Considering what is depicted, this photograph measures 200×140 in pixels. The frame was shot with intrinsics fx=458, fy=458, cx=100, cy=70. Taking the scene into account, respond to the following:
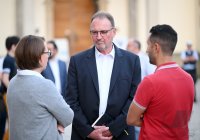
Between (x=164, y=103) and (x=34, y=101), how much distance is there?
987mm

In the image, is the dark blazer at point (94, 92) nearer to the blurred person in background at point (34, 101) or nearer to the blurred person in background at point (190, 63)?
the blurred person in background at point (34, 101)

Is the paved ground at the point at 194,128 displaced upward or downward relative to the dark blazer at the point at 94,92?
downward

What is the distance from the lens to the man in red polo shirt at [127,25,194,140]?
342 centimetres

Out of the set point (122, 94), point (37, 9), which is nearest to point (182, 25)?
point (37, 9)

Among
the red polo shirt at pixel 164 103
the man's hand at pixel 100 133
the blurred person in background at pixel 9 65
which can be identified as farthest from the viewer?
the blurred person in background at pixel 9 65

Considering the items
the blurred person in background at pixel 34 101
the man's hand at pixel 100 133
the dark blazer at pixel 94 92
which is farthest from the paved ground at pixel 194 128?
the blurred person in background at pixel 34 101

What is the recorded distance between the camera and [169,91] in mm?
3436

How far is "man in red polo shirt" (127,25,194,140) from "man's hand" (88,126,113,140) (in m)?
0.59

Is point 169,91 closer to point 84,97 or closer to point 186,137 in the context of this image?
point 186,137

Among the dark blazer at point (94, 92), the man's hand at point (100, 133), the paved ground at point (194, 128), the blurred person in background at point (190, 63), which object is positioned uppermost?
the dark blazer at point (94, 92)

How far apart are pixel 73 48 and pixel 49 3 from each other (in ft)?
7.84

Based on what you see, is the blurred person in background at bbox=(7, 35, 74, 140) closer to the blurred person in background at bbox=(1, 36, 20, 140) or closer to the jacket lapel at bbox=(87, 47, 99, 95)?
the jacket lapel at bbox=(87, 47, 99, 95)

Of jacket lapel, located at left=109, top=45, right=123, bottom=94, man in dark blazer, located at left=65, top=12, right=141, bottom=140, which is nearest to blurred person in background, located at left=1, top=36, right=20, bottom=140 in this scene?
man in dark blazer, located at left=65, top=12, right=141, bottom=140

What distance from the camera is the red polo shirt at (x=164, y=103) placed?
11.2 feet
